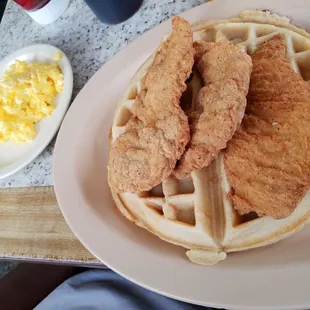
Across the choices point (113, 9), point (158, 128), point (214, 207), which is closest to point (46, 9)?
point (113, 9)

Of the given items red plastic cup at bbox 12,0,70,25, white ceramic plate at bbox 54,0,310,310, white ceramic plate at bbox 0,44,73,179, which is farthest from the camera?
red plastic cup at bbox 12,0,70,25

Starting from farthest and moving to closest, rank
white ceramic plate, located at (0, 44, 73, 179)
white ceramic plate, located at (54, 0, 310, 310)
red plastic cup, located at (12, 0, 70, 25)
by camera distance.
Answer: red plastic cup, located at (12, 0, 70, 25) → white ceramic plate, located at (0, 44, 73, 179) → white ceramic plate, located at (54, 0, 310, 310)

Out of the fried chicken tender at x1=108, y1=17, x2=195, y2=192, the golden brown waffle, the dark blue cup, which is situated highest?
the fried chicken tender at x1=108, y1=17, x2=195, y2=192

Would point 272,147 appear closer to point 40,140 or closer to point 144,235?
point 144,235

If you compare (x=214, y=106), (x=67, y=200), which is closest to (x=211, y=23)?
(x=214, y=106)

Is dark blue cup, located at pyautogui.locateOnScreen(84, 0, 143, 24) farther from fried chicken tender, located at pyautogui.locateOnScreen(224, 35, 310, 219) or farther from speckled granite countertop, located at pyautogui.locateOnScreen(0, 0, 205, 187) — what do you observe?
fried chicken tender, located at pyautogui.locateOnScreen(224, 35, 310, 219)

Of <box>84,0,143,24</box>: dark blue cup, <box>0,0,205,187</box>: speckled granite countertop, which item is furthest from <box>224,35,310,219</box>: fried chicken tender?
<box>84,0,143,24</box>: dark blue cup

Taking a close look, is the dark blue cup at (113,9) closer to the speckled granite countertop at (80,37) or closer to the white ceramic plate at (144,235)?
the speckled granite countertop at (80,37)

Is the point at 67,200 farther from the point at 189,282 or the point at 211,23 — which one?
the point at 211,23
